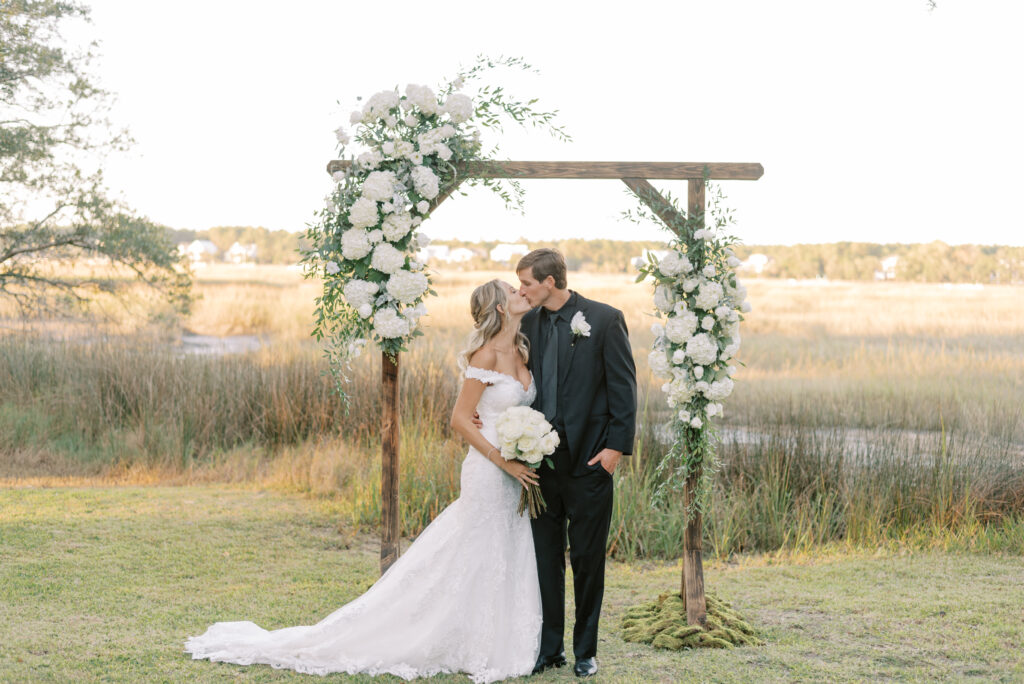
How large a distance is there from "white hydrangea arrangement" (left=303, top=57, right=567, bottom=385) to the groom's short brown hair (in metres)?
0.85

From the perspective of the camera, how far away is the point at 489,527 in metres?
4.95

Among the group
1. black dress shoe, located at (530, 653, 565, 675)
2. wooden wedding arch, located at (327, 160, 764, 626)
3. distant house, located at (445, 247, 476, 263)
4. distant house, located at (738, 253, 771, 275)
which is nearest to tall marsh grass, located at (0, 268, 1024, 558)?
wooden wedding arch, located at (327, 160, 764, 626)

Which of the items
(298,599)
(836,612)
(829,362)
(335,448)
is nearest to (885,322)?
(829,362)

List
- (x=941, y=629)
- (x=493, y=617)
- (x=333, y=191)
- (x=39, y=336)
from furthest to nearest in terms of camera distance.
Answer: (x=39, y=336) → (x=941, y=629) → (x=333, y=191) → (x=493, y=617)

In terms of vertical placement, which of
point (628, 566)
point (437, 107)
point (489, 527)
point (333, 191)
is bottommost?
point (628, 566)

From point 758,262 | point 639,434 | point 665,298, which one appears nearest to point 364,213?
→ point 665,298

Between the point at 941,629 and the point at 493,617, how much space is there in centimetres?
308

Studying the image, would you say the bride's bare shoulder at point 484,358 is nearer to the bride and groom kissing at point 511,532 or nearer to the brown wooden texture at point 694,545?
the bride and groom kissing at point 511,532

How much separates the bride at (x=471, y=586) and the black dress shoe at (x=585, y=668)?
242 millimetres

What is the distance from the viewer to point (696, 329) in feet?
17.8

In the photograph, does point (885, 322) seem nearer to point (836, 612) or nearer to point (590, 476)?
point (836, 612)

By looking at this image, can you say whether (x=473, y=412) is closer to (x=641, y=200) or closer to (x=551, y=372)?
(x=551, y=372)

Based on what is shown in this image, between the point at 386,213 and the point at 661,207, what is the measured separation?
166cm

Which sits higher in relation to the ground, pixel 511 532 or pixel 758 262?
pixel 758 262
